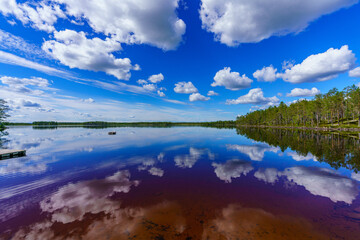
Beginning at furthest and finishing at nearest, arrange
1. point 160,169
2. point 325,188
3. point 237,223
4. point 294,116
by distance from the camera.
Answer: point 294,116, point 160,169, point 325,188, point 237,223

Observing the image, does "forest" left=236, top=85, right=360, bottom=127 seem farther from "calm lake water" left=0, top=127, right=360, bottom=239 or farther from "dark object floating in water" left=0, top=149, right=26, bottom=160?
"dark object floating in water" left=0, top=149, right=26, bottom=160

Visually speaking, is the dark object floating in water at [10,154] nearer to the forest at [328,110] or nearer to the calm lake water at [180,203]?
the calm lake water at [180,203]

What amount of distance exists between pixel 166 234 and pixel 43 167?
897 inches

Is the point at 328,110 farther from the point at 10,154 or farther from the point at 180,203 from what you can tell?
the point at 10,154

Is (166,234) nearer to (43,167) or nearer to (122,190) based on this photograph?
(122,190)

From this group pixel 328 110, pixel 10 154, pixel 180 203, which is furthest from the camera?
pixel 328 110

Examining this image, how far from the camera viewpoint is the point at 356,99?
7894 cm

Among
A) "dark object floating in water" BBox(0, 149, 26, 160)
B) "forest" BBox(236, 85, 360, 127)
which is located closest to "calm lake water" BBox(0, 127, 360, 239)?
"dark object floating in water" BBox(0, 149, 26, 160)

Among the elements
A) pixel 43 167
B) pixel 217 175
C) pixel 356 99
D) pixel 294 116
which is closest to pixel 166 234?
pixel 217 175

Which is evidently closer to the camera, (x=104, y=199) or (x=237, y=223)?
(x=237, y=223)

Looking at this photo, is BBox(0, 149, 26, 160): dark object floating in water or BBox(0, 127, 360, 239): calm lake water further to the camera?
Result: BBox(0, 149, 26, 160): dark object floating in water

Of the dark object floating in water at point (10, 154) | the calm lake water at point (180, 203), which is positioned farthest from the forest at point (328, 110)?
the dark object floating in water at point (10, 154)

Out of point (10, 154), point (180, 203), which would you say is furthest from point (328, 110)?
point (10, 154)

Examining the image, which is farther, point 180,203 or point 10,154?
point 10,154
